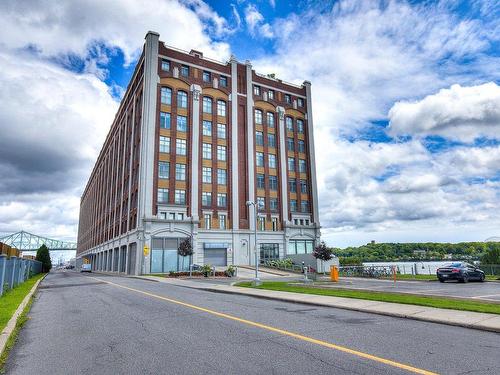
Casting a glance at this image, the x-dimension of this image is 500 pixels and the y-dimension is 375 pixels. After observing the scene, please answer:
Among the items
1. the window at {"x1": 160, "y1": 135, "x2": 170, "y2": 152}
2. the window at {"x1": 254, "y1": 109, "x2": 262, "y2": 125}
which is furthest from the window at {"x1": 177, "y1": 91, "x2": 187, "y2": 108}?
the window at {"x1": 254, "y1": 109, "x2": 262, "y2": 125}

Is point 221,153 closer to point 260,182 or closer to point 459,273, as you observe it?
point 260,182

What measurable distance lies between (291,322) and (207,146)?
142 feet

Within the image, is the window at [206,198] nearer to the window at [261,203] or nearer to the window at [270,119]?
the window at [261,203]

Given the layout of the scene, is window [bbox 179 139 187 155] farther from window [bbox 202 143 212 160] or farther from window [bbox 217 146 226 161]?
window [bbox 217 146 226 161]

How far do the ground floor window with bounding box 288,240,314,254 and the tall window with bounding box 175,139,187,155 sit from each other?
66.1 feet

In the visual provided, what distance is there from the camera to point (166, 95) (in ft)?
162

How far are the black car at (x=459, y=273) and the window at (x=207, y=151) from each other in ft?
108

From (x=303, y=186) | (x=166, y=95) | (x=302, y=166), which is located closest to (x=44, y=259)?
(x=166, y=95)

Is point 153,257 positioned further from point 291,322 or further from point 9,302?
point 291,322

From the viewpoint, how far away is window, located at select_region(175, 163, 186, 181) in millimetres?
47875

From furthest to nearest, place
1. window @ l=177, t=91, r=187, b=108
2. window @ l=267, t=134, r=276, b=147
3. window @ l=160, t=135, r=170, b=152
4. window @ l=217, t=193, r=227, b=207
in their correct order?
1. window @ l=267, t=134, r=276, b=147
2. window @ l=217, t=193, r=227, b=207
3. window @ l=177, t=91, r=187, b=108
4. window @ l=160, t=135, r=170, b=152

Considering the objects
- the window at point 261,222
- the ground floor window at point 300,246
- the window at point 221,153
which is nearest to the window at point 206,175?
the window at point 221,153

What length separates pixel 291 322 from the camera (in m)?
9.25

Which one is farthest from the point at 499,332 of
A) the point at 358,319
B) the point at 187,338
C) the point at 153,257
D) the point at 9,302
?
→ the point at 153,257
